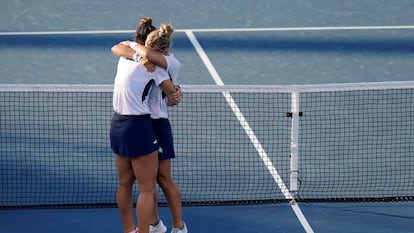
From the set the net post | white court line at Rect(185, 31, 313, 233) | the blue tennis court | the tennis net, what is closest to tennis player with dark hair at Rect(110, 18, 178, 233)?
the blue tennis court

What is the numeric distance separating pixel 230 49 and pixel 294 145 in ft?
15.6

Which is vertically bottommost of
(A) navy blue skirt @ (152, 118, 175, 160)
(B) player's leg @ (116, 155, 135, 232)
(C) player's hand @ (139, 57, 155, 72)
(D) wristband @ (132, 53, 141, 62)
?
(B) player's leg @ (116, 155, 135, 232)

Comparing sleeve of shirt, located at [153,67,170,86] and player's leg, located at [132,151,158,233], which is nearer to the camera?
sleeve of shirt, located at [153,67,170,86]

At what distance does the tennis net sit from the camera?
9.66 metres

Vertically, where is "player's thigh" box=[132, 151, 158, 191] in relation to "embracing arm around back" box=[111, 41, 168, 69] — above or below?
below

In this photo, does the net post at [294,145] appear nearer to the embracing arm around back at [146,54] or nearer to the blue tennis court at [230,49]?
the blue tennis court at [230,49]

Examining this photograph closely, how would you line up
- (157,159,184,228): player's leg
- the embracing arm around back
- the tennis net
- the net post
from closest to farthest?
the embracing arm around back < (157,159,184,228): player's leg < the net post < the tennis net

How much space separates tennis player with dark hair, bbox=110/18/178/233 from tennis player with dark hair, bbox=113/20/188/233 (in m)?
0.08

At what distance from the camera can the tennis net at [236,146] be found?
9.66m

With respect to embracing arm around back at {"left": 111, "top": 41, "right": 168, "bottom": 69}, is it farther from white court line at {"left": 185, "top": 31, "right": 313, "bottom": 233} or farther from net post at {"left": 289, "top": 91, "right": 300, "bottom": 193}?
white court line at {"left": 185, "top": 31, "right": 313, "bottom": 233}

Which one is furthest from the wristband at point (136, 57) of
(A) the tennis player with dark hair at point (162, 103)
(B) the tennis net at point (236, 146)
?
(B) the tennis net at point (236, 146)

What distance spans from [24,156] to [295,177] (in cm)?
284

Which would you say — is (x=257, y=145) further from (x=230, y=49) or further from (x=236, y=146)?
(x=230, y=49)

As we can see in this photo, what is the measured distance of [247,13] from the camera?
15641 millimetres
